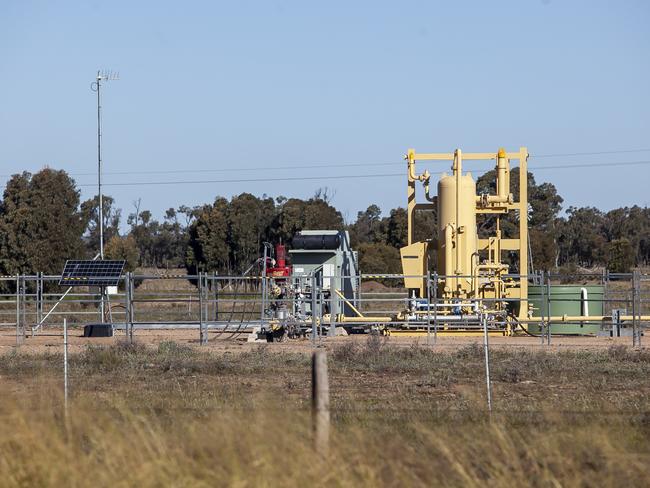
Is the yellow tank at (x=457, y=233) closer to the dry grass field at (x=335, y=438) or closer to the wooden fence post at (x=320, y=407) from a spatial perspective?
the dry grass field at (x=335, y=438)

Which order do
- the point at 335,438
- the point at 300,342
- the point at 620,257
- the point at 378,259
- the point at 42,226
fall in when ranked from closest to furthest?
the point at 335,438, the point at 300,342, the point at 42,226, the point at 378,259, the point at 620,257

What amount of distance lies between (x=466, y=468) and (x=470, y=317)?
62.7 feet

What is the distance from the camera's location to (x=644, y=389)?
16219mm

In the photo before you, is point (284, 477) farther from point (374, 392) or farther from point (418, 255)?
point (418, 255)

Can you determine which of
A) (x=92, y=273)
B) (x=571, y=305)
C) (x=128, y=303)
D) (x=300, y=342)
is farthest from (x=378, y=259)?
(x=128, y=303)

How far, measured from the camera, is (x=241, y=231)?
7281cm

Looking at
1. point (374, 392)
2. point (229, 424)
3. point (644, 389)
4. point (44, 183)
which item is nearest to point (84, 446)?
point (229, 424)

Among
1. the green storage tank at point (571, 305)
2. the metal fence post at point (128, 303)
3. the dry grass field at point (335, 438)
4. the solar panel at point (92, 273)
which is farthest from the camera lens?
the green storage tank at point (571, 305)

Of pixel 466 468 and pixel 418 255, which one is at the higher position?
pixel 418 255

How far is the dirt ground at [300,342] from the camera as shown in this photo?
25.0 m

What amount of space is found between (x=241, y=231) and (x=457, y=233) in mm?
44852

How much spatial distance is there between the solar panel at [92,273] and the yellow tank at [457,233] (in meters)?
8.64

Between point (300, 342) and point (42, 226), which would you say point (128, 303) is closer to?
point (300, 342)

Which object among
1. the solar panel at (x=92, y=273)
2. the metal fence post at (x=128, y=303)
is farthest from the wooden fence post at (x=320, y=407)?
the solar panel at (x=92, y=273)
